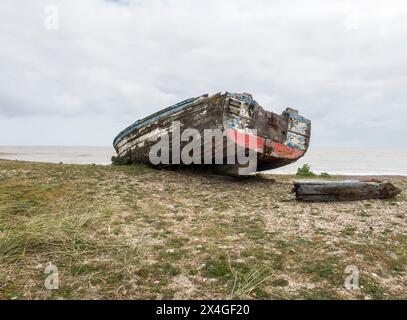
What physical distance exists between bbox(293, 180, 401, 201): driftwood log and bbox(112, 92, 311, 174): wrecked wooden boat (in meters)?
2.03

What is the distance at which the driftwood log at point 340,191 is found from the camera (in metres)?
7.73

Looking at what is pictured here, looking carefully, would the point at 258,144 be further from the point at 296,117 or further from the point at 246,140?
the point at 296,117

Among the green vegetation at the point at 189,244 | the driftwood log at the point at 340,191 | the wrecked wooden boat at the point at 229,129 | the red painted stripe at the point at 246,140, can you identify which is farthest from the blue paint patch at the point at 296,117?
the green vegetation at the point at 189,244

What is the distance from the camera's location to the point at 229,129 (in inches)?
358

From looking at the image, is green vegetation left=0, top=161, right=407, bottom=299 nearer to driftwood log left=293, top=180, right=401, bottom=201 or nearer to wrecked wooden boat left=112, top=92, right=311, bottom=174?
driftwood log left=293, top=180, right=401, bottom=201

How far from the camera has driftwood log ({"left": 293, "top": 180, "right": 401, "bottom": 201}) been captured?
7734 millimetres

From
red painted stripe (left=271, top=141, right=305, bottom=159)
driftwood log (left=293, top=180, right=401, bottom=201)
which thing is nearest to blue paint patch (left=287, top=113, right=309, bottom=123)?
red painted stripe (left=271, top=141, right=305, bottom=159)

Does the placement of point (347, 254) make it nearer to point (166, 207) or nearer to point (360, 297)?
point (360, 297)

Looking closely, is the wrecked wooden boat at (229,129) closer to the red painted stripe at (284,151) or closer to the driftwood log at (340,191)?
the red painted stripe at (284,151)

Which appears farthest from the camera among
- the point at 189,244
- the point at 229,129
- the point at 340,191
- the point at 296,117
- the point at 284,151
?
the point at 296,117

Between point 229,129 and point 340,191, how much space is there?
9.75 ft

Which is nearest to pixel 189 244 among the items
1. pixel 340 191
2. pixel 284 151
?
pixel 340 191
